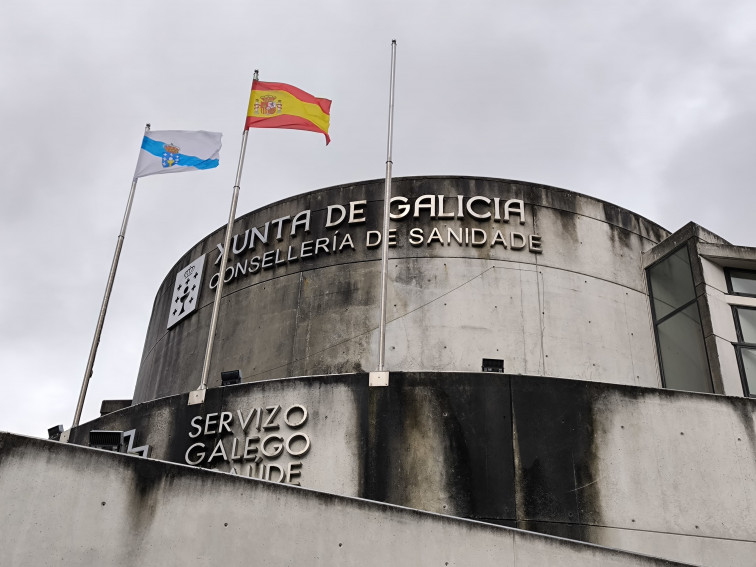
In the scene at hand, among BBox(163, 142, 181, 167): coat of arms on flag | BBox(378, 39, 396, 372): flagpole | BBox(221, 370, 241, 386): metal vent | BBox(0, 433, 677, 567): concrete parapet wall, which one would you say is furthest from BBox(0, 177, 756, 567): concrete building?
BBox(163, 142, 181, 167): coat of arms on flag

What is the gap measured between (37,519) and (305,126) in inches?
461

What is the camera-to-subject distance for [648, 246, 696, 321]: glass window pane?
1905 centimetres

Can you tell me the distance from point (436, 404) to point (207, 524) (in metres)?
5.04

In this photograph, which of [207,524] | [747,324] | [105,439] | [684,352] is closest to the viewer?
[207,524]

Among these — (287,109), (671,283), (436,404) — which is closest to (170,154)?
(287,109)

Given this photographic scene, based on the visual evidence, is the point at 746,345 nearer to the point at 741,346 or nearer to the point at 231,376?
the point at 741,346

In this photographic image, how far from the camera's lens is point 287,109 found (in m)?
20.2

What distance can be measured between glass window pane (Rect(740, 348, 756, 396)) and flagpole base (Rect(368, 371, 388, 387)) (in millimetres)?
8039

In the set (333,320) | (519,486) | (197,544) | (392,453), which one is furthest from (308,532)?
(333,320)

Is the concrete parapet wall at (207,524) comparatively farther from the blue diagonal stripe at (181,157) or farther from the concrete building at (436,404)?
the blue diagonal stripe at (181,157)

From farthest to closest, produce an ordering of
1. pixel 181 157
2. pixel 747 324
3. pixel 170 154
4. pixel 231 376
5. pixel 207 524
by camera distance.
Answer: pixel 170 154 → pixel 181 157 → pixel 747 324 → pixel 231 376 → pixel 207 524

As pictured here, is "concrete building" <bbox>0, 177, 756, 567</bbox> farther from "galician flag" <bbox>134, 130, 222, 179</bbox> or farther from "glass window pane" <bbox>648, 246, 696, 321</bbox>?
"galician flag" <bbox>134, 130, 222, 179</bbox>

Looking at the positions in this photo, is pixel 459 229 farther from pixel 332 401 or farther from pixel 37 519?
pixel 37 519

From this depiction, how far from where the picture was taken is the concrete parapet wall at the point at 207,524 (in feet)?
35.3
